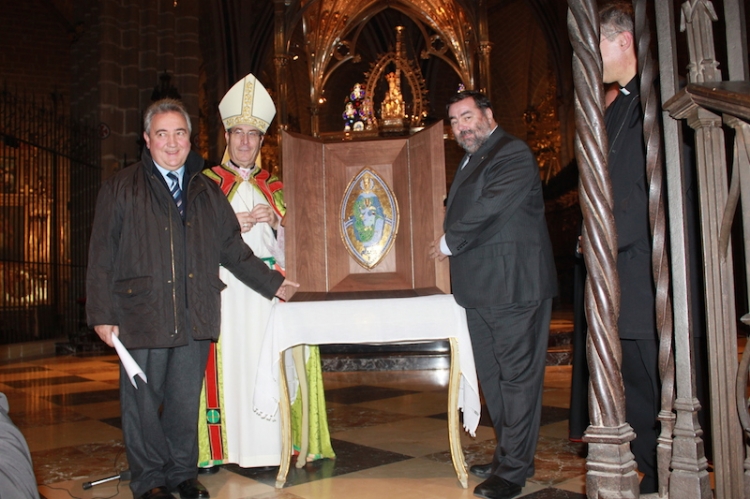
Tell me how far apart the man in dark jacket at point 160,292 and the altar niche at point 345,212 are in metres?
0.38

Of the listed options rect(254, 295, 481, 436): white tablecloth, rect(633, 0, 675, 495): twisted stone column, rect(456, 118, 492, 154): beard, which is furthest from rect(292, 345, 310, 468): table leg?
rect(633, 0, 675, 495): twisted stone column

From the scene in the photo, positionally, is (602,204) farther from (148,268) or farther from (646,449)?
(148,268)

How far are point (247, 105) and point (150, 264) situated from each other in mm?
963

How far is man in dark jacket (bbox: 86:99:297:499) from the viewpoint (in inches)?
104

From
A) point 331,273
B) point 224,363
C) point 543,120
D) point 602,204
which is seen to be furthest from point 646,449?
point 543,120

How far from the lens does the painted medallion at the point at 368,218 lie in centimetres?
306

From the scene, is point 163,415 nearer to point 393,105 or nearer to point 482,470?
point 482,470

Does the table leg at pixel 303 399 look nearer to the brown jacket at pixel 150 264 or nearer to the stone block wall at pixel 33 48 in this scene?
the brown jacket at pixel 150 264

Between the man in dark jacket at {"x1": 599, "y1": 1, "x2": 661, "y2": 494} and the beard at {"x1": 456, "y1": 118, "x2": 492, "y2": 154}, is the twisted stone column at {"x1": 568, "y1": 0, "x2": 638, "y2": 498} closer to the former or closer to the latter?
the man in dark jacket at {"x1": 599, "y1": 1, "x2": 661, "y2": 494}

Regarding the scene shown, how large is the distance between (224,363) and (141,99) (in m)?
8.20

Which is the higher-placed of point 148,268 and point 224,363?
point 148,268

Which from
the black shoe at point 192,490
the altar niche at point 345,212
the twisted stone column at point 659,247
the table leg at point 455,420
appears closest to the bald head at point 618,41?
the twisted stone column at point 659,247

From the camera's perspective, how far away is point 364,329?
9.12 ft

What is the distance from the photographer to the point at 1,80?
1667 cm
